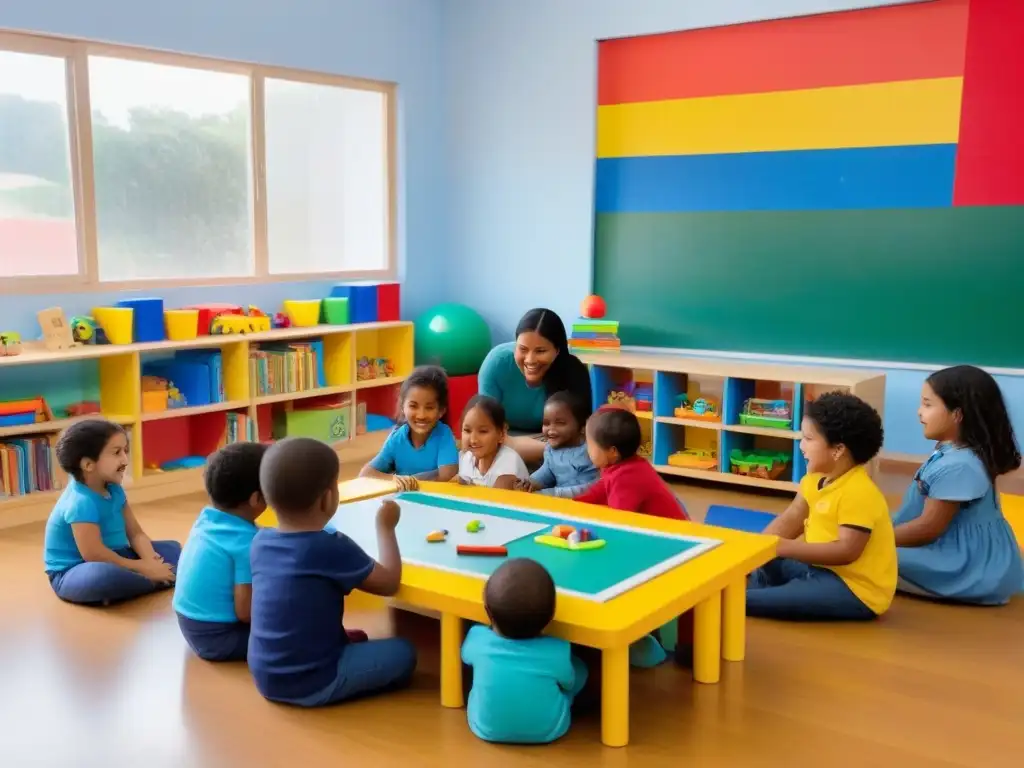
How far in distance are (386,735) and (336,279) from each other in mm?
4253

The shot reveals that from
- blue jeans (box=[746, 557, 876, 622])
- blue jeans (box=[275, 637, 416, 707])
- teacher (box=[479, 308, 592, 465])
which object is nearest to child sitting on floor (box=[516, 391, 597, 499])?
teacher (box=[479, 308, 592, 465])

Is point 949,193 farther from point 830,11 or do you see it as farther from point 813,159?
point 830,11

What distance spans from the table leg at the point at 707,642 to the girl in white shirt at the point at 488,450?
1.05 metres

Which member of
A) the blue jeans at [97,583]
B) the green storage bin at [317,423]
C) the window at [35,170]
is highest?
the window at [35,170]

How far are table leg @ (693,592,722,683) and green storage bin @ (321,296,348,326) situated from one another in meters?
3.81

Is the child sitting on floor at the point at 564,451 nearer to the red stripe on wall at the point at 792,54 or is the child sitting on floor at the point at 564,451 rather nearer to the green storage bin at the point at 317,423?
the green storage bin at the point at 317,423

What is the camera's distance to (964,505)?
3508 millimetres

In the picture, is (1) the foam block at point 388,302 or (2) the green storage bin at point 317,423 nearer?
(2) the green storage bin at point 317,423

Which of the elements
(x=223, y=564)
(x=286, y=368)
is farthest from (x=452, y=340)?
(x=223, y=564)

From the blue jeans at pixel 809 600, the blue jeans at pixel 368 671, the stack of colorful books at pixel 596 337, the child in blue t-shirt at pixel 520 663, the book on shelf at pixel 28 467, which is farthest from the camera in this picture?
the stack of colorful books at pixel 596 337

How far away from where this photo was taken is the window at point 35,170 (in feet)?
15.6

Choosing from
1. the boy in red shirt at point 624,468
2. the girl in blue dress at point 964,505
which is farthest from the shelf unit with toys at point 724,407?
the boy in red shirt at point 624,468

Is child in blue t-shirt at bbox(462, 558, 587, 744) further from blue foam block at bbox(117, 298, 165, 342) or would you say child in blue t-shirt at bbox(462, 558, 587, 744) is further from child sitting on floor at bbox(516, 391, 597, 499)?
blue foam block at bbox(117, 298, 165, 342)

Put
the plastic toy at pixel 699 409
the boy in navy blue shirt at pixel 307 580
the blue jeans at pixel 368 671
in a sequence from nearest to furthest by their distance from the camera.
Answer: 1. the boy in navy blue shirt at pixel 307 580
2. the blue jeans at pixel 368 671
3. the plastic toy at pixel 699 409
